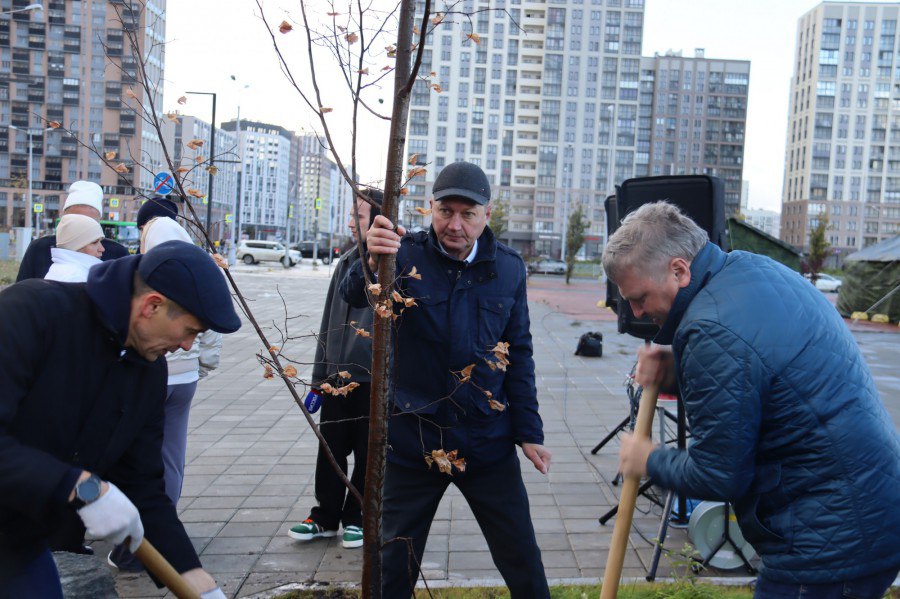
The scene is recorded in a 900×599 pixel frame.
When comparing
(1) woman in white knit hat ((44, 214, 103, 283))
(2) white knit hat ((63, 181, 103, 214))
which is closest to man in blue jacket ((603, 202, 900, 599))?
(1) woman in white knit hat ((44, 214, 103, 283))

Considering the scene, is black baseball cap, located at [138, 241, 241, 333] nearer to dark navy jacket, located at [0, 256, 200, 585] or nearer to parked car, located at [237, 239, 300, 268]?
dark navy jacket, located at [0, 256, 200, 585]

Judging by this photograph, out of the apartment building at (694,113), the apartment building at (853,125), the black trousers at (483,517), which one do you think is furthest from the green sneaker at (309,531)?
the apartment building at (694,113)

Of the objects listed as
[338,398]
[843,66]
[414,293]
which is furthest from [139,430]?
[843,66]

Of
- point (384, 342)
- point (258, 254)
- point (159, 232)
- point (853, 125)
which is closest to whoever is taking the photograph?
point (384, 342)

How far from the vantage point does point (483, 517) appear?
3.02 metres

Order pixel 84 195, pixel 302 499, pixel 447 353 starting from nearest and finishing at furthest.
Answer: pixel 447 353, pixel 84 195, pixel 302 499

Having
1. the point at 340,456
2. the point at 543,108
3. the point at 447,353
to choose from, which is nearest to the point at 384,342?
the point at 447,353

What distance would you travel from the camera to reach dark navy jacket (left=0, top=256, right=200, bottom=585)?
184 centimetres

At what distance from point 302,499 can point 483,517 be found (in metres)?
2.53

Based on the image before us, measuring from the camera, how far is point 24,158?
377ft

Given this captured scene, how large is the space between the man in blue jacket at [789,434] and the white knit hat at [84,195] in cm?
386

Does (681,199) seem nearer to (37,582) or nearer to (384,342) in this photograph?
(384,342)

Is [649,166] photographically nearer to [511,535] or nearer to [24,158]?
Answer: [24,158]

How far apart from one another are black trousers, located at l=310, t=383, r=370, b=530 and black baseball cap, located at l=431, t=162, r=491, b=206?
1.65 m
